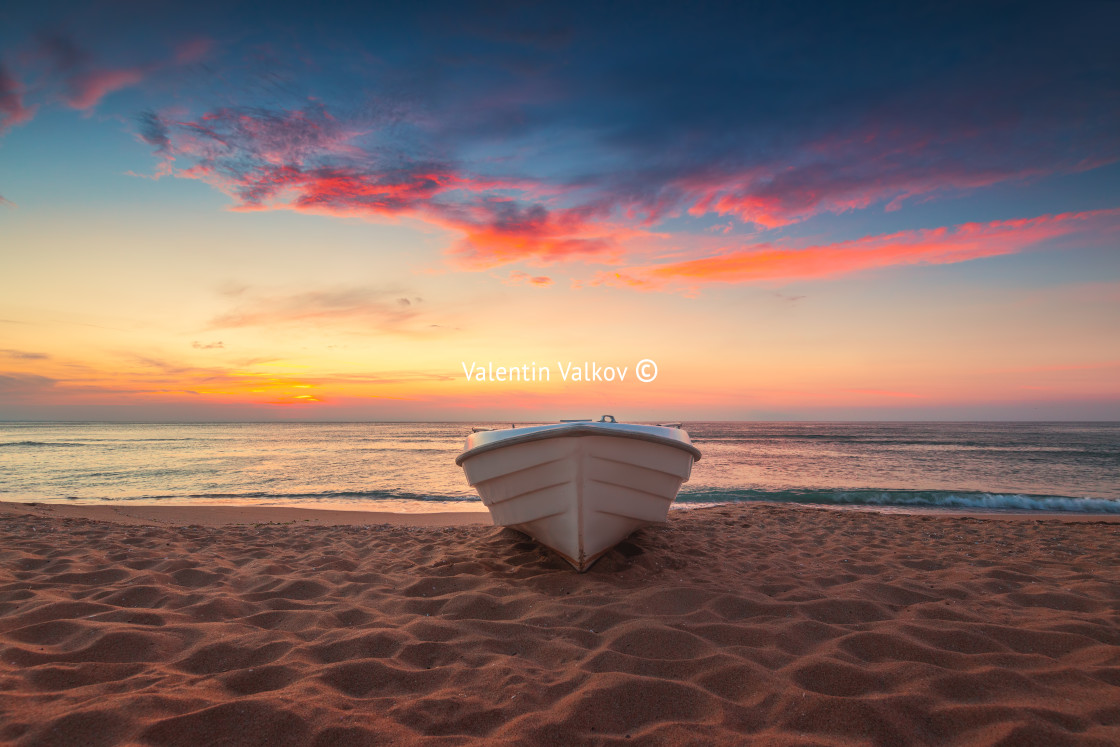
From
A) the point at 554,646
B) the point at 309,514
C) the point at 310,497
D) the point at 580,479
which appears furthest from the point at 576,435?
the point at 310,497

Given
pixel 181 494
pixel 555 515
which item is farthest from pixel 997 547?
pixel 181 494

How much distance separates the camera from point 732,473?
17531 mm

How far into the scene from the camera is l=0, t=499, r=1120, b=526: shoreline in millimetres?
9172

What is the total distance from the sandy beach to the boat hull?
→ 42cm

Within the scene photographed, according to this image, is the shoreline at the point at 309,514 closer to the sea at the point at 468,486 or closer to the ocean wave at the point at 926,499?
the ocean wave at the point at 926,499

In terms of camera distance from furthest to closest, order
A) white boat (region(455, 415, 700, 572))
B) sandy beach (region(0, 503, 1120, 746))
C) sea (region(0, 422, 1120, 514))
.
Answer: sea (region(0, 422, 1120, 514)) → white boat (region(455, 415, 700, 572)) → sandy beach (region(0, 503, 1120, 746))

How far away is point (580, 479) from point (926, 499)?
1111 centimetres

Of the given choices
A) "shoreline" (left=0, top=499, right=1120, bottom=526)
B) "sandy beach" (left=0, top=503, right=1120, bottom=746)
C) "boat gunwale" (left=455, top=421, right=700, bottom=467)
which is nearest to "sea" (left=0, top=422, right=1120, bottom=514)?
"shoreline" (left=0, top=499, right=1120, bottom=526)

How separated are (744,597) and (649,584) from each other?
34.2 inches

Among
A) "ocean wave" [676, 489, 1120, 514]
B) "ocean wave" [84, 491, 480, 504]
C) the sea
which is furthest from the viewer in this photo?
"ocean wave" [84, 491, 480, 504]

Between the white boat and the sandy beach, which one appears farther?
the white boat

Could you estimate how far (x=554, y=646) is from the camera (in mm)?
3320

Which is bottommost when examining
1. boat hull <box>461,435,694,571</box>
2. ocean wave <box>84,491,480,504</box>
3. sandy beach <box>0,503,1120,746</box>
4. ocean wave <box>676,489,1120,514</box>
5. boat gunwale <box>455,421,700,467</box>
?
ocean wave <box>676,489,1120,514</box>

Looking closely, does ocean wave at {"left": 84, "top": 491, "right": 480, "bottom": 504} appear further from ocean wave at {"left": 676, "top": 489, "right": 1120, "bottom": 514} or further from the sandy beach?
the sandy beach
